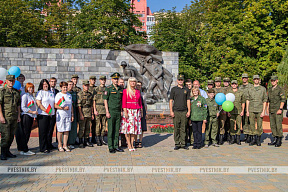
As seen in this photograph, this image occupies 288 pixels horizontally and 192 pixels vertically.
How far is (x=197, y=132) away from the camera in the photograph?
24.0 feet

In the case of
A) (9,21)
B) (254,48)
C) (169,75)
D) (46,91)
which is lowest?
(46,91)

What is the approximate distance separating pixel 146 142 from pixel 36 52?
8.79 m

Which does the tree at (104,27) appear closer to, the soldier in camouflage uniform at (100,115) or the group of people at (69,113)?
the soldier in camouflage uniform at (100,115)

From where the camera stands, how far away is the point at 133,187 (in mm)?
4152

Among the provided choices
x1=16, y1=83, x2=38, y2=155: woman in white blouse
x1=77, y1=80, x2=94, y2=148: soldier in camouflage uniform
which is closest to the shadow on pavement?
x1=77, y1=80, x2=94, y2=148: soldier in camouflage uniform

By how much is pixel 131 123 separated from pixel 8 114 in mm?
2847

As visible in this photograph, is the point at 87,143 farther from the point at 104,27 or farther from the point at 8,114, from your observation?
the point at 104,27

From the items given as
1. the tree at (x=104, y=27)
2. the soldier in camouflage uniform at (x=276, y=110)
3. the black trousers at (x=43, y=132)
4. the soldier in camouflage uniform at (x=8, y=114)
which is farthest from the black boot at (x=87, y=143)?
the tree at (x=104, y=27)

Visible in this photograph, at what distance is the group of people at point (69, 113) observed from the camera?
6.02 m

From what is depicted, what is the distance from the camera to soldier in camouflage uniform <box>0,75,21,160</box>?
231 inches

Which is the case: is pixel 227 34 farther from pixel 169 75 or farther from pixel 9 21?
pixel 9 21

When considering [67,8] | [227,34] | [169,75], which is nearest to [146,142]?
[169,75]

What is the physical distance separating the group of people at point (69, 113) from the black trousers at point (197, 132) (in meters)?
1.42

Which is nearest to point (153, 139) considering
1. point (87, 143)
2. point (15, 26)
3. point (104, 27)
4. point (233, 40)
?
point (87, 143)
